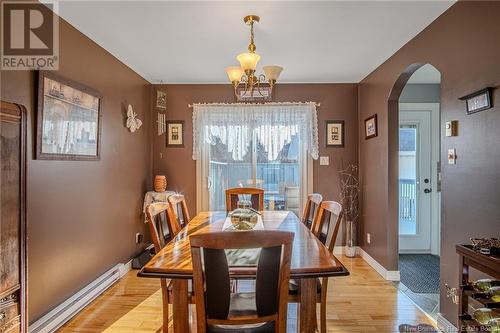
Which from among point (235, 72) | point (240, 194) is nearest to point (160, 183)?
point (240, 194)

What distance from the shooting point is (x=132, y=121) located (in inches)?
151

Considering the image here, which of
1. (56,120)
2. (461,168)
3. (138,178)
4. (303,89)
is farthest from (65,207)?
(303,89)

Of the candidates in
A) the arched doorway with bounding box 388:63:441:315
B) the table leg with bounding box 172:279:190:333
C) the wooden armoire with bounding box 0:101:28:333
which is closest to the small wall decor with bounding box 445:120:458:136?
the arched doorway with bounding box 388:63:441:315

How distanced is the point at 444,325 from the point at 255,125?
3.15 meters

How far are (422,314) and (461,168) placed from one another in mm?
1327

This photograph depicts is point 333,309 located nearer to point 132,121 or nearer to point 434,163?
point 434,163

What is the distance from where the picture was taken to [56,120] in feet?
8.10

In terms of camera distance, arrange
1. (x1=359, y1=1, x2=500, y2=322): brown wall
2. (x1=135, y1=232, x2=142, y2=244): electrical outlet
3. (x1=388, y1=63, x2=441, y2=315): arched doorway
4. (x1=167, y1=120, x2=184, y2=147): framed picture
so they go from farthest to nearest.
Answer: (x1=167, y1=120, x2=184, y2=147): framed picture
(x1=388, y1=63, x2=441, y2=315): arched doorway
(x1=135, y1=232, x2=142, y2=244): electrical outlet
(x1=359, y1=1, x2=500, y2=322): brown wall

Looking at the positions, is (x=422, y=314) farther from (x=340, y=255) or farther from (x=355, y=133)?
(x=355, y=133)

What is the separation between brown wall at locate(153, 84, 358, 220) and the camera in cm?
457

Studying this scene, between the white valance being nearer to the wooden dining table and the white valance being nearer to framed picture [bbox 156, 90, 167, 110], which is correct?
framed picture [bbox 156, 90, 167, 110]

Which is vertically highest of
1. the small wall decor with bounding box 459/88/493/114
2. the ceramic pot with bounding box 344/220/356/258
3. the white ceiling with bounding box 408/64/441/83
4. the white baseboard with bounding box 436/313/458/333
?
the white ceiling with bounding box 408/64/441/83

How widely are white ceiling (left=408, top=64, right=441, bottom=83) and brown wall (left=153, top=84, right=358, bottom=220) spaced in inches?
31.3

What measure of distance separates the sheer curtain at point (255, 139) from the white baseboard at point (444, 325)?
235cm
